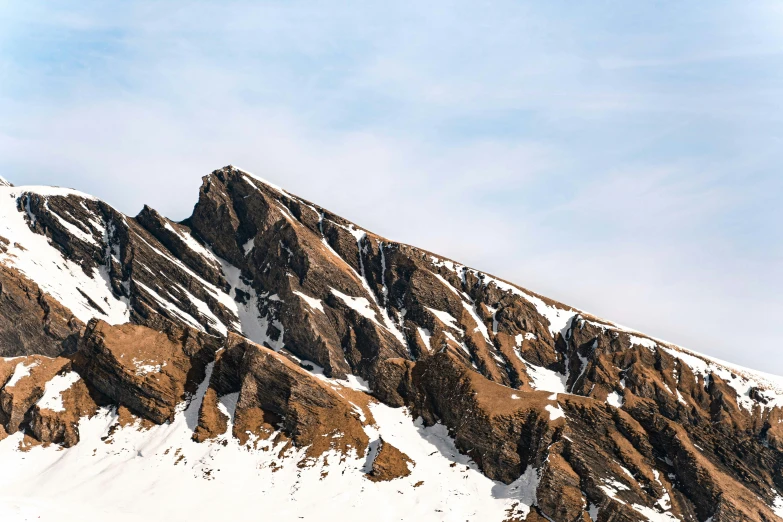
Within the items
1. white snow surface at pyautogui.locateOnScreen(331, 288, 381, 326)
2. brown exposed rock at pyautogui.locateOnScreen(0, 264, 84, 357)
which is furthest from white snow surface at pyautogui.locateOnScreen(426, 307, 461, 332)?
brown exposed rock at pyautogui.locateOnScreen(0, 264, 84, 357)

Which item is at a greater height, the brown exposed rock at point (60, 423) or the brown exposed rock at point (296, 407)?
the brown exposed rock at point (296, 407)

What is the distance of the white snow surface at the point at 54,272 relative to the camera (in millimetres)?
131125

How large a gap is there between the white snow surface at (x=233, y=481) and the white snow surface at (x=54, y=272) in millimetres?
60600

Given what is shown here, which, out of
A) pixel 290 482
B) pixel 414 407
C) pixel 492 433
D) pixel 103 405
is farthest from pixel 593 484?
pixel 103 405

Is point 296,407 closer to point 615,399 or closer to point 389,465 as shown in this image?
point 389,465

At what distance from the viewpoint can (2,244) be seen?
443 feet

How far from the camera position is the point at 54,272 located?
141 m

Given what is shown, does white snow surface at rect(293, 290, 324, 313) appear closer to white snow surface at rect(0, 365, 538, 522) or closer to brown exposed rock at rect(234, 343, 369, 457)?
brown exposed rock at rect(234, 343, 369, 457)

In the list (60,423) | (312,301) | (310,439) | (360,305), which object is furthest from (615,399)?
(60,423)

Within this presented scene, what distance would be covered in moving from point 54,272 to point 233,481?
9809cm

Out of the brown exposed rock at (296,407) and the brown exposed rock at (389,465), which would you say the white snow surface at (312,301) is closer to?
the brown exposed rock at (296,407)

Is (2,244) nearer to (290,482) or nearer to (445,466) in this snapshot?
(290,482)

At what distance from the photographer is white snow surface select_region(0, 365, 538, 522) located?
2511 inches

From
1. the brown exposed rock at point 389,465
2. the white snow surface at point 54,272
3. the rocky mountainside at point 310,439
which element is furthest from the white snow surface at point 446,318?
the brown exposed rock at point 389,465
